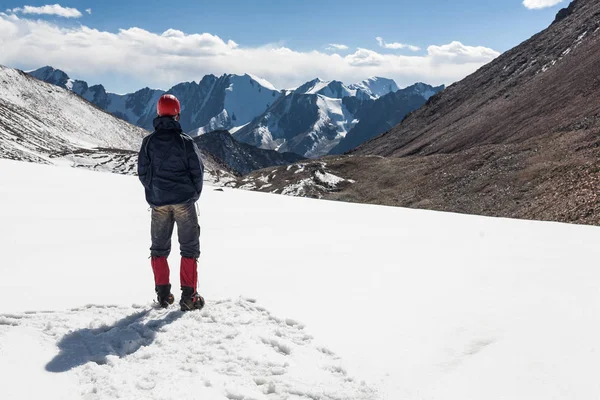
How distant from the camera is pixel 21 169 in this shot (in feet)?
62.4

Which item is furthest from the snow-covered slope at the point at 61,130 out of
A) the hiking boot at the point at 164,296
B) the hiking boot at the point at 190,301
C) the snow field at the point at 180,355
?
the snow field at the point at 180,355

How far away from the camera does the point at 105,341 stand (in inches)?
171

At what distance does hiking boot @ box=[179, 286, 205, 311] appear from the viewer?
5242 millimetres

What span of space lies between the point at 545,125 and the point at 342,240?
194 feet

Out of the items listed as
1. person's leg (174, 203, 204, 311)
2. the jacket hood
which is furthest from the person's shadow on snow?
the jacket hood

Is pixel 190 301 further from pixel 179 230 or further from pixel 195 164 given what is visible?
pixel 195 164

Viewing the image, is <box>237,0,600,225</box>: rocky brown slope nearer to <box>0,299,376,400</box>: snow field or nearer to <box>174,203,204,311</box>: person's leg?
<box>174,203,204,311</box>: person's leg

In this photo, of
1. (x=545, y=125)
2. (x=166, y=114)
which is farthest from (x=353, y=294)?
(x=545, y=125)

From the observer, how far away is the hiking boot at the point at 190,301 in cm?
524

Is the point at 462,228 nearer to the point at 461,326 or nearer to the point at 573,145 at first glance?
the point at 461,326

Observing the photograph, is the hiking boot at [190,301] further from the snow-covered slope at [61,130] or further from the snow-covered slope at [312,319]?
the snow-covered slope at [61,130]

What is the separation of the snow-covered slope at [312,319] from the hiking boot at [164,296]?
257mm

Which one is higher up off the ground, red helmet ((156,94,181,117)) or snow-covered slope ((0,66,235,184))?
snow-covered slope ((0,66,235,184))

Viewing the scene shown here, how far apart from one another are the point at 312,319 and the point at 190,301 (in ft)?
4.93
